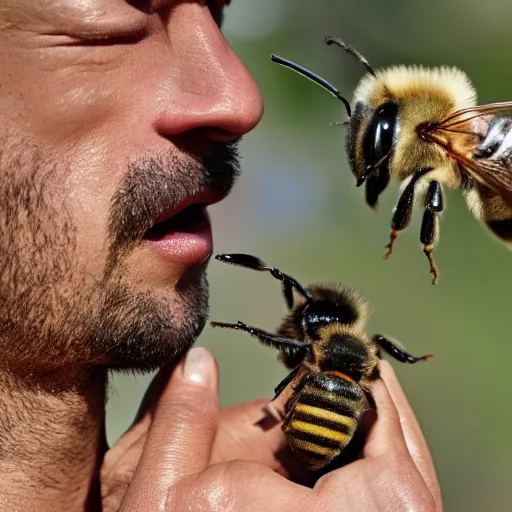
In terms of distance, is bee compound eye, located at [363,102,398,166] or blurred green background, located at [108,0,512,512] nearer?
bee compound eye, located at [363,102,398,166]

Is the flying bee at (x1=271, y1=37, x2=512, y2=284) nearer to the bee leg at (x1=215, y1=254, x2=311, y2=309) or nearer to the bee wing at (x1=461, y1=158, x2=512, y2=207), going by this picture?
the bee wing at (x1=461, y1=158, x2=512, y2=207)

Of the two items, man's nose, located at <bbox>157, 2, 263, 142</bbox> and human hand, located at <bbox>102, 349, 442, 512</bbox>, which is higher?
man's nose, located at <bbox>157, 2, 263, 142</bbox>

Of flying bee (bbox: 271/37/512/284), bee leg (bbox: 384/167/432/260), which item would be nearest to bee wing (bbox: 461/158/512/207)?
flying bee (bbox: 271/37/512/284)

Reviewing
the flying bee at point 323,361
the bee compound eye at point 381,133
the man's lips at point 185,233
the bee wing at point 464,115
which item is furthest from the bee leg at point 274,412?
the bee wing at point 464,115

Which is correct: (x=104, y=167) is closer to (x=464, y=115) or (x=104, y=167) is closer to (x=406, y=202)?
(x=406, y=202)

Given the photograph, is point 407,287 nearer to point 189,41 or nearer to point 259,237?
point 259,237

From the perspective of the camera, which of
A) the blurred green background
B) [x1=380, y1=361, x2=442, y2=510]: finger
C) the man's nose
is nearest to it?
the man's nose

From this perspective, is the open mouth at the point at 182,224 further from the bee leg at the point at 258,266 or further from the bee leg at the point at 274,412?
the bee leg at the point at 274,412
